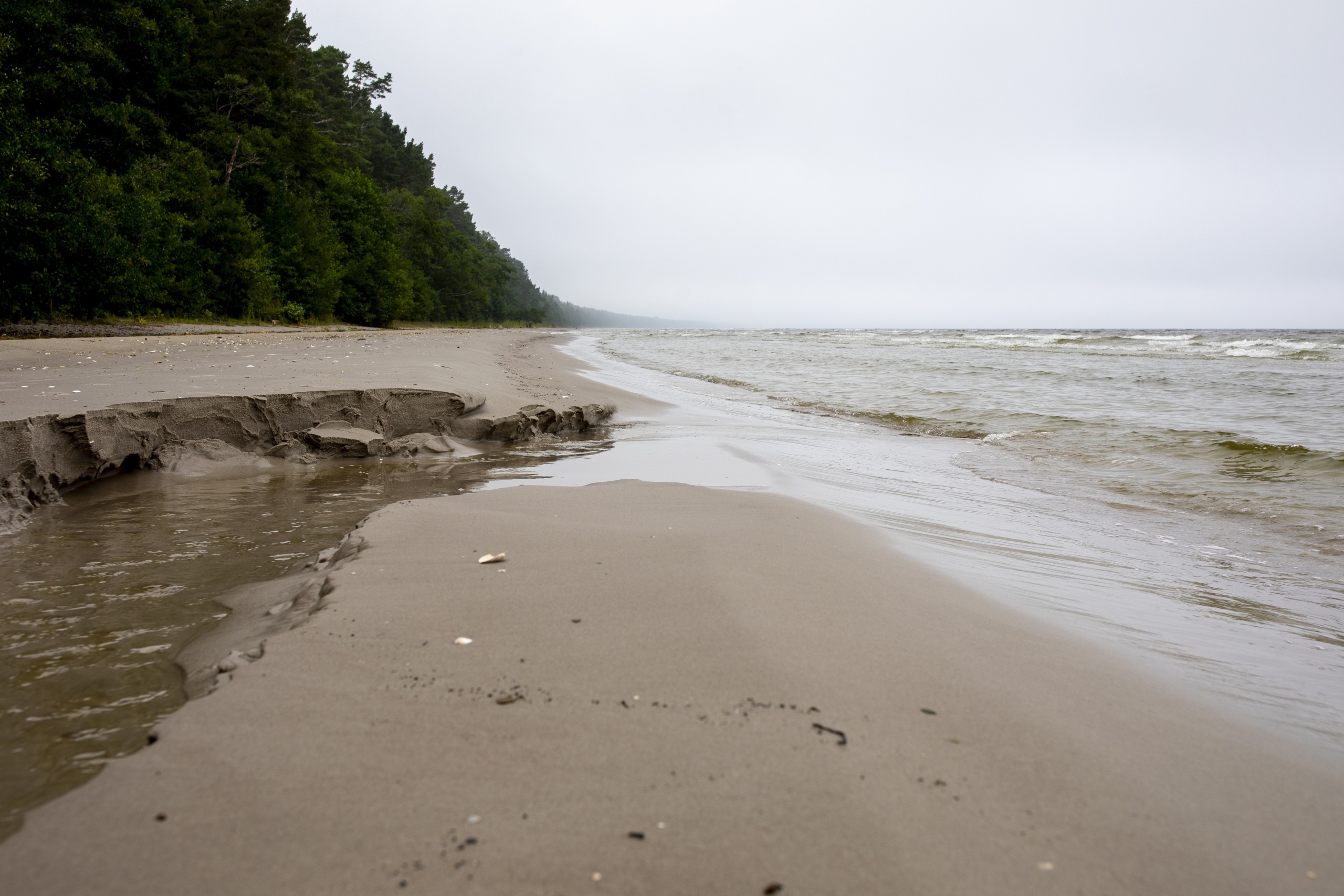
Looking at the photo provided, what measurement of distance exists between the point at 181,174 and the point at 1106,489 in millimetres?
24740

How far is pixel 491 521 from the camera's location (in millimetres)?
3174

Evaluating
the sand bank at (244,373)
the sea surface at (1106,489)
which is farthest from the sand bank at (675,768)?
the sand bank at (244,373)

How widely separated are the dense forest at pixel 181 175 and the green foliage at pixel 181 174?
5cm

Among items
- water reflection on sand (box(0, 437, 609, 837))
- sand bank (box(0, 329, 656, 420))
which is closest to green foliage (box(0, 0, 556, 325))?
sand bank (box(0, 329, 656, 420))

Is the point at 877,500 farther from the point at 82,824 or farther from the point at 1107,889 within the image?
the point at 82,824

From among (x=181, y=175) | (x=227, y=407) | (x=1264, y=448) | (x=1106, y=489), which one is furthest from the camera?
(x=181, y=175)

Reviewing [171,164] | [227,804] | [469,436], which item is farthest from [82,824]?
[171,164]

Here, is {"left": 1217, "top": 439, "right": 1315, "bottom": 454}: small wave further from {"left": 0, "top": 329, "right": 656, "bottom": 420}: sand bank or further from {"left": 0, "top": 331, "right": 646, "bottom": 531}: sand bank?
{"left": 0, "top": 331, "right": 646, "bottom": 531}: sand bank

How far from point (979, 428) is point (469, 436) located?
23.0ft

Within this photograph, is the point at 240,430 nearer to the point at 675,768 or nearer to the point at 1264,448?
the point at 675,768

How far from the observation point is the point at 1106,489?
5.67 meters

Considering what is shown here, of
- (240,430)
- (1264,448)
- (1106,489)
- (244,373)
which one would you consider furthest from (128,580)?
(1264,448)

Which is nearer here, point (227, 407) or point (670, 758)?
point (670, 758)

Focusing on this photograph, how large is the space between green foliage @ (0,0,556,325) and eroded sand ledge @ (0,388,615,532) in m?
12.8
